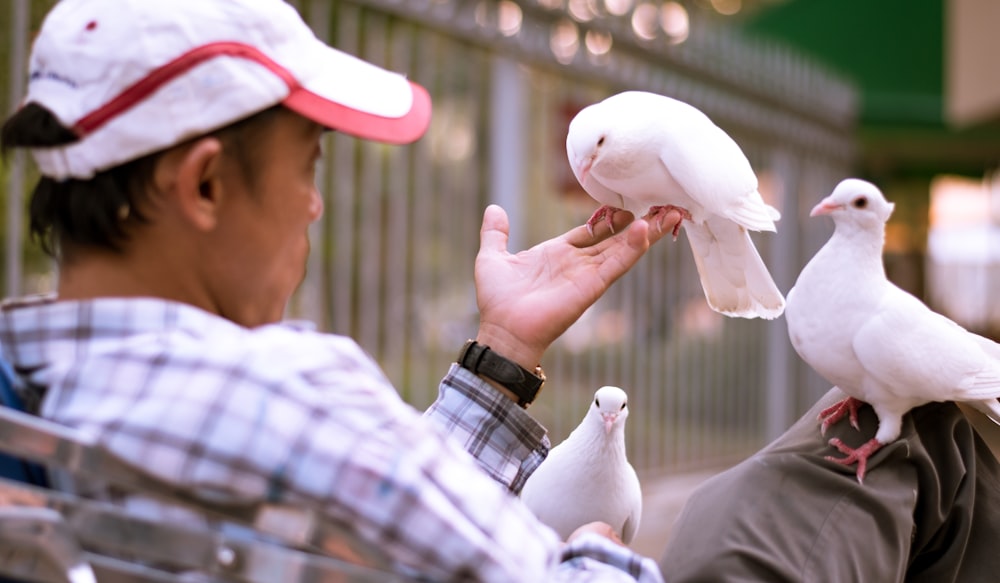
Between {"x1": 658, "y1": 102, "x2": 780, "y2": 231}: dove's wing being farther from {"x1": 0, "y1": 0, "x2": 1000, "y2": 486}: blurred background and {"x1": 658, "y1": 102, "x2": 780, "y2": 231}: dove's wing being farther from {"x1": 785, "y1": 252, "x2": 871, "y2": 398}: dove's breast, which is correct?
{"x1": 0, "y1": 0, "x2": 1000, "y2": 486}: blurred background

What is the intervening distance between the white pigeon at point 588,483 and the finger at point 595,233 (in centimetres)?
26

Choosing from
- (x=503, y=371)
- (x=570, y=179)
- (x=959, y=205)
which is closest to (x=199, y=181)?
(x=503, y=371)

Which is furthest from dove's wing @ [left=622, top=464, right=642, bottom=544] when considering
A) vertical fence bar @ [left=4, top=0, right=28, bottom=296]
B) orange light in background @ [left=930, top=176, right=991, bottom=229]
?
orange light in background @ [left=930, top=176, right=991, bottom=229]

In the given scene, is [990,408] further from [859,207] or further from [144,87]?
[144,87]

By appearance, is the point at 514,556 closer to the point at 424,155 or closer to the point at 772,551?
the point at 772,551

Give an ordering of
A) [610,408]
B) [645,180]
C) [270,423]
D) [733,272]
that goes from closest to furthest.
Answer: [270,423], [610,408], [733,272], [645,180]

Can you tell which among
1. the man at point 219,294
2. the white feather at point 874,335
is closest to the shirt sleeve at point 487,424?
the man at point 219,294

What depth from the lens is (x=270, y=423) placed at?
3.26 feet

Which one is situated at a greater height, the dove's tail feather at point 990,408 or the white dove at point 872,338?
the white dove at point 872,338

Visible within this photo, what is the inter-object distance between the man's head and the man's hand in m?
0.45

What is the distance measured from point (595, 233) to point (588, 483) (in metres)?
0.40

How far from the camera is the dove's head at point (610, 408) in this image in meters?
1.67

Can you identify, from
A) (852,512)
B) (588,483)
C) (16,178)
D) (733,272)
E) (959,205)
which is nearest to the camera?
(852,512)

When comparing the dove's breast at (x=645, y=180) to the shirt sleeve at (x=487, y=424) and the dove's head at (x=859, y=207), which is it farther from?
the shirt sleeve at (x=487, y=424)
